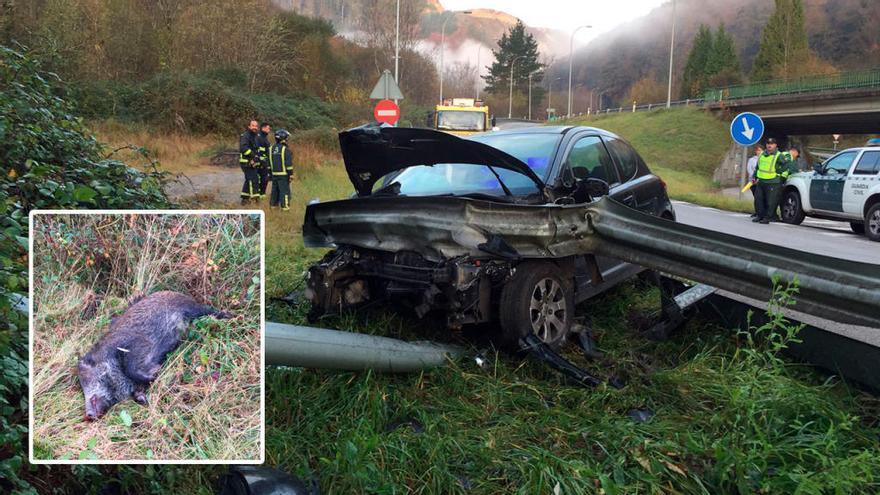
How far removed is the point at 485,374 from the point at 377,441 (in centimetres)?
108

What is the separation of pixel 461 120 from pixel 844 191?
12.7 m

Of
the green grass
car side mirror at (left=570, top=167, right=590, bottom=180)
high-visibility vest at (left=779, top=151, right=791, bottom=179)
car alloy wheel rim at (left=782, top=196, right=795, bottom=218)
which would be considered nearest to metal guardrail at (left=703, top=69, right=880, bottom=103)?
the green grass

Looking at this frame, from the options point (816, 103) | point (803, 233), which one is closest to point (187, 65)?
point (803, 233)

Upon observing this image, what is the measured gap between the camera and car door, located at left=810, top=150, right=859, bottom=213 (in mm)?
12805

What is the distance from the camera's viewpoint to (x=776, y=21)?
71.8m

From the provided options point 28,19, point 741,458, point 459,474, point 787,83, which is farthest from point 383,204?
point 787,83

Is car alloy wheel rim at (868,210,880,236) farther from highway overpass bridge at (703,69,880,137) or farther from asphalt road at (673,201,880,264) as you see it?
highway overpass bridge at (703,69,880,137)

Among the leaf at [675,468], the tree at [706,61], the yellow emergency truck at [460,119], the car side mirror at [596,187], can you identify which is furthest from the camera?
the tree at [706,61]

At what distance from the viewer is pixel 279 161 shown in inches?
464

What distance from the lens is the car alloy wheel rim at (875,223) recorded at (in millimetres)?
11797

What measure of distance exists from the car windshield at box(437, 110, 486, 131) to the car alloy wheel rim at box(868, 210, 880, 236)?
12808mm

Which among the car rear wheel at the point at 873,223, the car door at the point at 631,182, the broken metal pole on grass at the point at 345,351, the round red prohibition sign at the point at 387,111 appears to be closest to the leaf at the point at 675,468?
the broken metal pole on grass at the point at 345,351

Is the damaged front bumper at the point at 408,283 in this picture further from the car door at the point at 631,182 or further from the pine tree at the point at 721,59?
the pine tree at the point at 721,59

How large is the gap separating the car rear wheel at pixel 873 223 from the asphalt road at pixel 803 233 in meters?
Answer: 0.14
